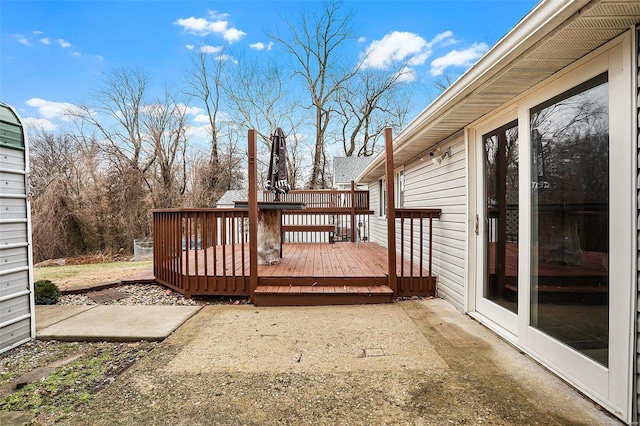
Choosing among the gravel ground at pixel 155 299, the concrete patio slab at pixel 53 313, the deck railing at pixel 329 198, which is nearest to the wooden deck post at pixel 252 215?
the gravel ground at pixel 155 299

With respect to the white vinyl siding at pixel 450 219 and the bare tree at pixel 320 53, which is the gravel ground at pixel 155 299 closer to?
the white vinyl siding at pixel 450 219

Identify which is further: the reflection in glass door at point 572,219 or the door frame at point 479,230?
the door frame at point 479,230

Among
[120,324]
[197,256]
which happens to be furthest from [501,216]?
[120,324]

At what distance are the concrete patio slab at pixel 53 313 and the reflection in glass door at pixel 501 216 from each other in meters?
4.45

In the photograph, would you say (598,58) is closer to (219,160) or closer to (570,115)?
(570,115)

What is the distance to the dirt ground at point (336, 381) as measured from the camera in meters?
1.72

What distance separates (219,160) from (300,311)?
718 inches

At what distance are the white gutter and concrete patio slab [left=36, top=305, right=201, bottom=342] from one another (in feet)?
11.3

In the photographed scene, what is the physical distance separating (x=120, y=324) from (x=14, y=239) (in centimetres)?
118

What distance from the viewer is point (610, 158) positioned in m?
1.76

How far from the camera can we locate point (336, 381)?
2.07 meters

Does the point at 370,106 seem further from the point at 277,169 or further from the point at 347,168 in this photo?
the point at 277,169

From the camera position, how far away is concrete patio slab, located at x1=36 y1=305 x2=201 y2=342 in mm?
2801

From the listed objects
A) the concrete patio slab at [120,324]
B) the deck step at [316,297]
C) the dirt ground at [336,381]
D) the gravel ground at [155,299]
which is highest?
the deck step at [316,297]
